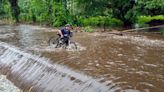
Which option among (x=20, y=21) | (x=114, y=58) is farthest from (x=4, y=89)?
(x=20, y=21)

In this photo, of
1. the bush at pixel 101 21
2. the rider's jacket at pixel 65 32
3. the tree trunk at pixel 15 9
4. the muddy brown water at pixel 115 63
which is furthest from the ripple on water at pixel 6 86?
the tree trunk at pixel 15 9

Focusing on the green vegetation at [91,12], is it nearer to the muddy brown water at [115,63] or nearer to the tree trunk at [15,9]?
the tree trunk at [15,9]

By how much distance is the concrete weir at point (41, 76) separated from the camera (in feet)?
49.4

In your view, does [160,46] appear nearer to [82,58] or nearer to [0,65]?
[82,58]

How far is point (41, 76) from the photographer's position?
58.8 feet

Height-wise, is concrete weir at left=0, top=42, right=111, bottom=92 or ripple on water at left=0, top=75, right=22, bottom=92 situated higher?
concrete weir at left=0, top=42, right=111, bottom=92

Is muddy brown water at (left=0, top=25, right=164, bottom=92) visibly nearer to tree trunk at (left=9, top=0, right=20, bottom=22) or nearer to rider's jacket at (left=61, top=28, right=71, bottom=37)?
rider's jacket at (left=61, top=28, right=71, bottom=37)

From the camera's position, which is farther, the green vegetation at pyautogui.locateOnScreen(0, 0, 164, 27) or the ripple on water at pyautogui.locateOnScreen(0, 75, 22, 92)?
the green vegetation at pyautogui.locateOnScreen(0, 0, 164, 27)

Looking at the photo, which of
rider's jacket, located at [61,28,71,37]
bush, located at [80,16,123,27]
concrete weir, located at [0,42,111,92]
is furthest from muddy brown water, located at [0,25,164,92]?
bush, located at [80,16,123,27]

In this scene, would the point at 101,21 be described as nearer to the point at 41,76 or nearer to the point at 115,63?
the point at 115,63

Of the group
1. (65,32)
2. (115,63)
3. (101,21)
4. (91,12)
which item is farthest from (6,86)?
(101,21)

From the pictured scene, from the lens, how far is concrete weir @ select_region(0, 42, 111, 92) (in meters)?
15.1

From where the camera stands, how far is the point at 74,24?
4706 cm

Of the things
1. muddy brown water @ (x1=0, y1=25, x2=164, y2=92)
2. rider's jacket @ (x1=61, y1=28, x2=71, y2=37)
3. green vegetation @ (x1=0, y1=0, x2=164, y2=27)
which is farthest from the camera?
green vegetation @ (x1=0, y1=0, x2=164, y2=27)
